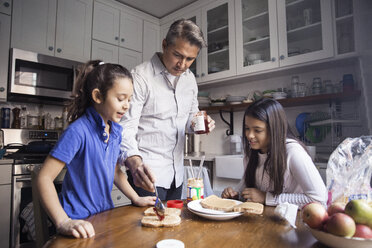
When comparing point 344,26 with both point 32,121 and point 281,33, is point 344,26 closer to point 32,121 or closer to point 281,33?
point 281,33

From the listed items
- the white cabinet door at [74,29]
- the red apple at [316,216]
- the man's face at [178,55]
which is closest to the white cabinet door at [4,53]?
the white cabinet door at [74,29]

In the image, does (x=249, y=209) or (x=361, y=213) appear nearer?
(x=361, y=213)

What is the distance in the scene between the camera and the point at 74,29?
2.72m

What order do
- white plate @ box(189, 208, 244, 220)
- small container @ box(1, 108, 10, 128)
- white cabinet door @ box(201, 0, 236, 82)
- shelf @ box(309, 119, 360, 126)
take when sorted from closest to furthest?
white plate @ box(189, 208, 244, 220)
shelf @ box(309, 119, 360, 126)
small container @ box(1, 108, 10, 128)
white cabinet door @ box(201, 0, 236, 82)

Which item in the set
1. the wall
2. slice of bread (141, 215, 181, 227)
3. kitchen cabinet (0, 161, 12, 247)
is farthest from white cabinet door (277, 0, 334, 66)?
kitchen cabinet (0, 161, 12, 247)

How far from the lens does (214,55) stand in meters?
2.86

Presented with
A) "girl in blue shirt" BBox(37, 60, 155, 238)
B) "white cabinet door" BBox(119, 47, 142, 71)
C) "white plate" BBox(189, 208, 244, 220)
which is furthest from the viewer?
"white cabinet door" BBox(119, 47, 142, 71)

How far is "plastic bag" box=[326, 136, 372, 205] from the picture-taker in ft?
2.44

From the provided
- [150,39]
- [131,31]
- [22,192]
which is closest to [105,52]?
[131,31]

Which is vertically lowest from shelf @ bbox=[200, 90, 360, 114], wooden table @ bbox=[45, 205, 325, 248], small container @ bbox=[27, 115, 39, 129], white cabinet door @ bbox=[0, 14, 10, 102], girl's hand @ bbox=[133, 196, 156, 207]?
wooden table @ bbox=[45, 205, 325, 248]

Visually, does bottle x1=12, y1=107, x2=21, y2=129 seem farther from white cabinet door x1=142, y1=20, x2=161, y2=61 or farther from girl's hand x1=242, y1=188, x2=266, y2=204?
girl's hand x1=242, y1=188, x2=266, y2=204

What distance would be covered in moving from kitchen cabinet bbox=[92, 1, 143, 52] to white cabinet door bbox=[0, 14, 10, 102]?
2.75ft

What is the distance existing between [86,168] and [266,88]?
2.20 m

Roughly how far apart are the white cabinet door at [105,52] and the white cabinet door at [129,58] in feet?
0.18
